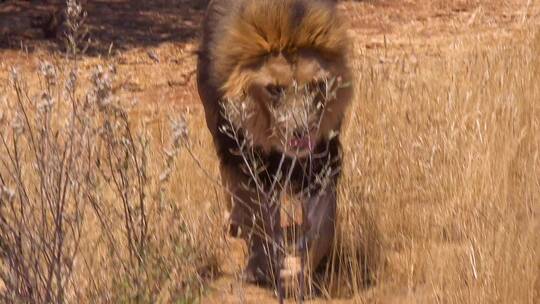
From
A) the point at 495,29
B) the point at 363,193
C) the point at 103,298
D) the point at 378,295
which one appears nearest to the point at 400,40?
the point at 495,29

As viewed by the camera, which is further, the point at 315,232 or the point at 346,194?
the point at 346,194

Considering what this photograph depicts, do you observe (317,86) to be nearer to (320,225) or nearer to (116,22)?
(320,225)

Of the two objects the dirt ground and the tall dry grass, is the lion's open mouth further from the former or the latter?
the dirt ground

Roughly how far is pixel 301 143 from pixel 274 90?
0.33 meters

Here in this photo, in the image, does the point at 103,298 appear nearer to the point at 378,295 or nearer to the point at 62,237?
the point at 62,237

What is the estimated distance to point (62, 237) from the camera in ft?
10.8

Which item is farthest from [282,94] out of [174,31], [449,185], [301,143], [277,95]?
[174,31]

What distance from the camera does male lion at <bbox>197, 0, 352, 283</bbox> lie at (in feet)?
13.8

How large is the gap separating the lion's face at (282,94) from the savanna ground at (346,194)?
0.25m

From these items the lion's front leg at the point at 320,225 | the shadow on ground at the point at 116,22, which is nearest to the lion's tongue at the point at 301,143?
the lion's front leg at the point at 320,225

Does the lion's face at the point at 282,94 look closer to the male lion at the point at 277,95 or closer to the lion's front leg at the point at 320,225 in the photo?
the male lion at the point at 277,95

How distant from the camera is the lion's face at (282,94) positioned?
4086 mm

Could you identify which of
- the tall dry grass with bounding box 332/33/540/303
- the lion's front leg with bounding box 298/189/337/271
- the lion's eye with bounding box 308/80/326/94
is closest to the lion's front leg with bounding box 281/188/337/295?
the lion's front leg with bounding box 298/189/337/271

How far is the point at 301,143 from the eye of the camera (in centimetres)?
398
